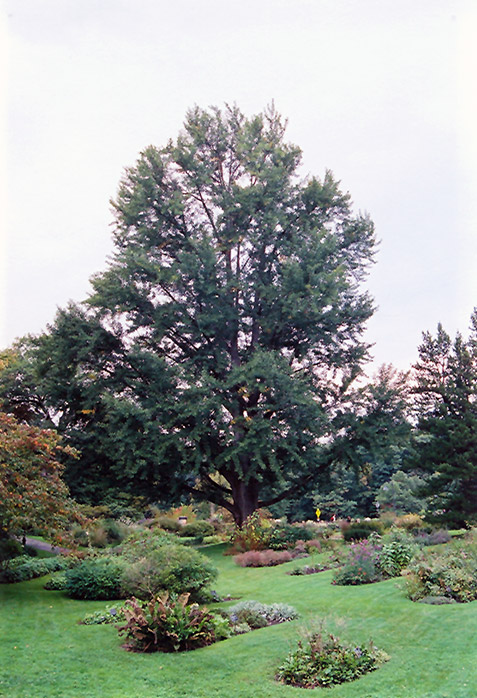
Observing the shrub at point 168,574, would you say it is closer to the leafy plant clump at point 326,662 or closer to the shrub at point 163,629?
the shrub at point 163,629

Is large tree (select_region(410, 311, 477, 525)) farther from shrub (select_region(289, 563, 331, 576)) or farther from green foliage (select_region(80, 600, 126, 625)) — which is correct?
green foliage (select_region(80, 600, 126, 625))

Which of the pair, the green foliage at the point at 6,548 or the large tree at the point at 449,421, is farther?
the large tree at the point at 449,421

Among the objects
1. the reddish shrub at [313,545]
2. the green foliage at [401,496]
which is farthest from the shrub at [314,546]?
the green foliage at [401,496]

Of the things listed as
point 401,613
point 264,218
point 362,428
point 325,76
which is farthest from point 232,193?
point 401,613

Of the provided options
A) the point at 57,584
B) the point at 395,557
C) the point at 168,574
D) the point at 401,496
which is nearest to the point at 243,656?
the point at 168,574

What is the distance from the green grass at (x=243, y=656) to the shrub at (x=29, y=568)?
3.40 m

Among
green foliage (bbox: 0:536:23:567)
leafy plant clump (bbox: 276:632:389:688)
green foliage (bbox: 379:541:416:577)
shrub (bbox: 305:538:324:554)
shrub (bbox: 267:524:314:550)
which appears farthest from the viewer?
shrub (bbox: 267:524:314:550)

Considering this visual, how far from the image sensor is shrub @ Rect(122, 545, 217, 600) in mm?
9414

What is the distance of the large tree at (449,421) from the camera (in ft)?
67.2

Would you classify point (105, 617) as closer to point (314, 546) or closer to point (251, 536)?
point (314, 546)

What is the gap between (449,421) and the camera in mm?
20984

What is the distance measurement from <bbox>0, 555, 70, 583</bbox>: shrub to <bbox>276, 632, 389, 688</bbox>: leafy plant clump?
26.0ft

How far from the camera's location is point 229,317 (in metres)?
21.8

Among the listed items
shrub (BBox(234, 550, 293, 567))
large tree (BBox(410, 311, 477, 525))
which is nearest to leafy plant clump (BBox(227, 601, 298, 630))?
shrub (BBox(234, 550, 293, 567))
